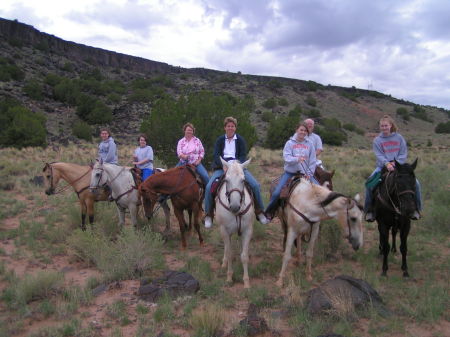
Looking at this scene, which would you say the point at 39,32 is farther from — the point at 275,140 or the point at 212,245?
the point at 212,245

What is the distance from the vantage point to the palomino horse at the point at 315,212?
16.5 ft

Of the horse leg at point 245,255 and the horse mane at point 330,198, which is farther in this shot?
the horse leg at point 245,255

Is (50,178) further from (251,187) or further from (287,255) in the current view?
(287,255)

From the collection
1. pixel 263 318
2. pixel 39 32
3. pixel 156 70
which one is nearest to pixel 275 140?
pixel 263 318

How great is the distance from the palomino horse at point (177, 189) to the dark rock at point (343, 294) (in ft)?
10.4

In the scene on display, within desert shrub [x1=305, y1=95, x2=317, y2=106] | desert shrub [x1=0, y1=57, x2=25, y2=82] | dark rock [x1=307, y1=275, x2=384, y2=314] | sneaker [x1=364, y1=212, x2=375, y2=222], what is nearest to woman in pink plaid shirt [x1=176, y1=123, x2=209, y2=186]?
sneaker [x1=364, y1=212, x2=375, y2=222]

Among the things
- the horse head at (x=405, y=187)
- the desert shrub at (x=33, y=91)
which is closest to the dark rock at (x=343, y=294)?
the horse head at (x=405, y=187)

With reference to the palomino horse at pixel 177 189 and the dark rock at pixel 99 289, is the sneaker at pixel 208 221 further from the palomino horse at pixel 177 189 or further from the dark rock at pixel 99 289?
the dark rock at pixel 99 289

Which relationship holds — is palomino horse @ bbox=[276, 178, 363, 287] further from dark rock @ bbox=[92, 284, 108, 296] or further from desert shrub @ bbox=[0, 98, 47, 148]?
desert shrub @ bbox=[0, 98, 47, 148]

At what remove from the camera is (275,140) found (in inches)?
1136

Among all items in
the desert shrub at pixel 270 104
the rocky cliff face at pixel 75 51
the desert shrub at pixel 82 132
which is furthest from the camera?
the rocky cliff face at pixel 75 51

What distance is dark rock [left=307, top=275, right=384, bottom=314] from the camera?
4470mm

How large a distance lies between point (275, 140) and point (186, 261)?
2317 cm

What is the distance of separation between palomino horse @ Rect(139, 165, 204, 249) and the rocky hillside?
24070 mm
